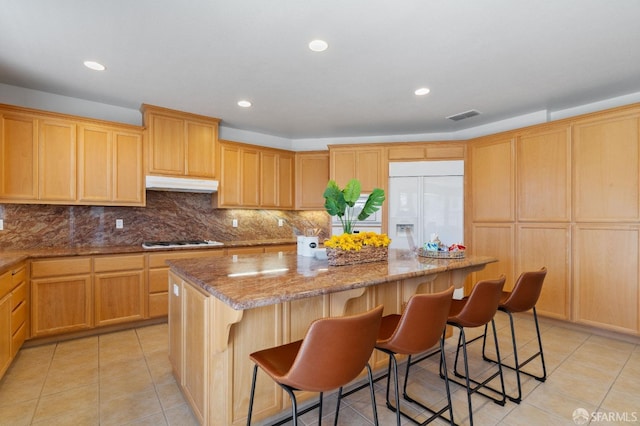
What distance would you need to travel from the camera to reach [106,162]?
3.43 meters

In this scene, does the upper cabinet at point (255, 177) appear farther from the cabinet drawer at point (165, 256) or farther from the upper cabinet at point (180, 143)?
the cabinet drawer at point (165, 256)

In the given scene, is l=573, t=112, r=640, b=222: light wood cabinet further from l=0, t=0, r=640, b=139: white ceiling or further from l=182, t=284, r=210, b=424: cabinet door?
l=182, t=284, r=210, b=424: cabinet door

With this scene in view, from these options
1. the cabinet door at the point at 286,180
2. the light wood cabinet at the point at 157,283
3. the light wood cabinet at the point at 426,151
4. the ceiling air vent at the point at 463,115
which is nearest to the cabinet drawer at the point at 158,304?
the light wood cabinet at the point at 157,283

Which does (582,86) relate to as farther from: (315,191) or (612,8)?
(315,191)

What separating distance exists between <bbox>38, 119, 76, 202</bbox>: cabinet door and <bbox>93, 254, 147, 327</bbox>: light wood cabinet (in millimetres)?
805

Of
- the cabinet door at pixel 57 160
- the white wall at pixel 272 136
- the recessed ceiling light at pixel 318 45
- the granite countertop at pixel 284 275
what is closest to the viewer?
the granite countertop at pixel 284 275

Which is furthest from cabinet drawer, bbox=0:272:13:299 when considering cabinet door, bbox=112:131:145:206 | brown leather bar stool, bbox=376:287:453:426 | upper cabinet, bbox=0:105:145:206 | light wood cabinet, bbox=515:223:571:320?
light wood cabinet, bbox=515:223:571:320

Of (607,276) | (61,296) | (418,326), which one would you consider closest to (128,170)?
(61,296)

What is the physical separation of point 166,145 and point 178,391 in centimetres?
273

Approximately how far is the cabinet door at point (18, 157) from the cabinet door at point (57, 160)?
5 centimetres

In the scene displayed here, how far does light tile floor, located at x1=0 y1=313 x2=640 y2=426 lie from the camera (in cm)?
193

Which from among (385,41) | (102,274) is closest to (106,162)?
(102,274)

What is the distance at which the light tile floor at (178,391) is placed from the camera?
1926 mm

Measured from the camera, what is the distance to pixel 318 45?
2381 millimetres
